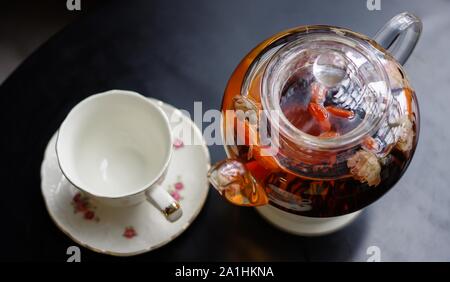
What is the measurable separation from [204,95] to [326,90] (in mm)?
262

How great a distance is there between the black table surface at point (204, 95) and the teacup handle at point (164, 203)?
90 millimetres

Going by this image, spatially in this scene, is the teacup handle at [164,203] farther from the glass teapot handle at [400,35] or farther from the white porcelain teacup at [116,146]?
the glass teapot handle at [400,35]

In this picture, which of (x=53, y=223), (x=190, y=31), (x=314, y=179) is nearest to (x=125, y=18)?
(x=190, y=31)

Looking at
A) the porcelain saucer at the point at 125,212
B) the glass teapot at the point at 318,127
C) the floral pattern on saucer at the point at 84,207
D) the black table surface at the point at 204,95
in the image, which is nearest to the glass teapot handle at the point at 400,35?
the glass teapot at the point at 318,127

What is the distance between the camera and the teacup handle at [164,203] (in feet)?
2.47

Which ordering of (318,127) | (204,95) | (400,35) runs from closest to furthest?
(318,127), (400,35), (204,95)

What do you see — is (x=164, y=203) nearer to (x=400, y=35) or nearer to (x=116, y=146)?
(x=116, y=146)

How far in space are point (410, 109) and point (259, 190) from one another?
198mm

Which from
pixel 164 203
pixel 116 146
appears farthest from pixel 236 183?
pixel 116 146

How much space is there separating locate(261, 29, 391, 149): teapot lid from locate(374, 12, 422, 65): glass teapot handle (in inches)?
2.3

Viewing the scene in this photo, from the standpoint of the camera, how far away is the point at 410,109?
710mm

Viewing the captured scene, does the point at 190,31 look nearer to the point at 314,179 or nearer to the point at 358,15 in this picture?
the point at 358,15

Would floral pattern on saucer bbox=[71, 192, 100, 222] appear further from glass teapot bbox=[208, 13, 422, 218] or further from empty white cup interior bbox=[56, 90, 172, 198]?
glass teapot bbox=[208, 13, 422, 218]

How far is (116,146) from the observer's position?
86 cm
